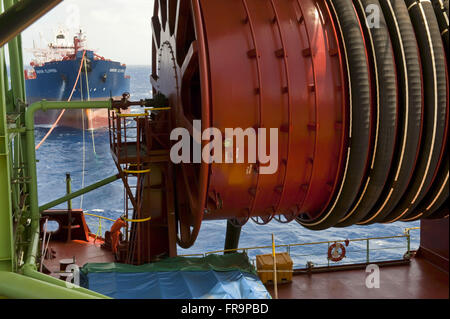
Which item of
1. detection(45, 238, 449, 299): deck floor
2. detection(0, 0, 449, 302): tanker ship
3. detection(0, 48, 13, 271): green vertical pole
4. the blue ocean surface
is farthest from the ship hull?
detection(0, 0, 449, 302): tanker ship

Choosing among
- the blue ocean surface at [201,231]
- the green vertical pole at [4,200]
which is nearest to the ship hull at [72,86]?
the blue ocean surface at [201,231]

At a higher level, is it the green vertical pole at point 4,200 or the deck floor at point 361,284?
the green vertical pole at point 4,200

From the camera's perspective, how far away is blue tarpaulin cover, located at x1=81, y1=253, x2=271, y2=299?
23.6 ft

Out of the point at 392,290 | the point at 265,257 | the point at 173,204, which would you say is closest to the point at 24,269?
the point at 173,204

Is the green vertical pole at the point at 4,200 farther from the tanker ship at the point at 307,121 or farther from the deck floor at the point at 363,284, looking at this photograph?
the deck floor at the point at 363,284

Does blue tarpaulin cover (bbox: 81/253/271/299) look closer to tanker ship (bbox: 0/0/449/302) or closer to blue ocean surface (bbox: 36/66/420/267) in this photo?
tanker ship (bbox: 0/0/449/302)

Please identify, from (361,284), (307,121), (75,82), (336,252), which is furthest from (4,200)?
(75,82)

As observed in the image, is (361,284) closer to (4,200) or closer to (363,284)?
(363,284)

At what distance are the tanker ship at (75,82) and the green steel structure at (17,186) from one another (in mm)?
41736

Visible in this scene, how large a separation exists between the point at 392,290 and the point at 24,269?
22.7ft

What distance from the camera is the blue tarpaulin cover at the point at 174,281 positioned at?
7191 millimetres

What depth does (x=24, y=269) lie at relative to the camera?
22.6 ft

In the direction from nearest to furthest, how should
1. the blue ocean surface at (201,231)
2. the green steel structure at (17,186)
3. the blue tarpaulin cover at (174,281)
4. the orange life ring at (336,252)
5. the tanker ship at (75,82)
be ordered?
the green steel structure at (17,186) < the blue tarpaulin cover at (174,281) < the orange life ring at (336,252) < the blue ocean surface at (201,231) < the tanker ship at (75,82)
